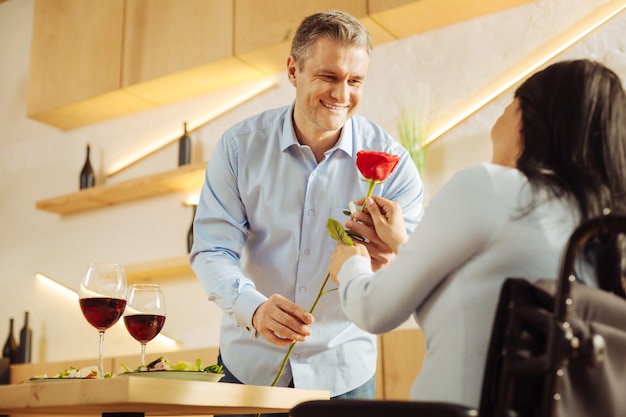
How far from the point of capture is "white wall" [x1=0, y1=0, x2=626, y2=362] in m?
3.49

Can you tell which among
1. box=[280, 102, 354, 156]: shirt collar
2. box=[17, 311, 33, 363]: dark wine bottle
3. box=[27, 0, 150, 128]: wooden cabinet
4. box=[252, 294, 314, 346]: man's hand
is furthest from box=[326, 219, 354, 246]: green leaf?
box=[17, 311, 33, 363]: dark wine bottle

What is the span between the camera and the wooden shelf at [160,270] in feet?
13.7

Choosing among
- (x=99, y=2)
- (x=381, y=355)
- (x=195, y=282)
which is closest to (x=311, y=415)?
(x=381, y=355)

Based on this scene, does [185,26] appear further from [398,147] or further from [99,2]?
[398,147]

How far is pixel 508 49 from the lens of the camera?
11.4ft

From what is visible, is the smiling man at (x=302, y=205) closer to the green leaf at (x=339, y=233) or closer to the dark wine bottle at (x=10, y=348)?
the green leaf at (x=339, y=233)

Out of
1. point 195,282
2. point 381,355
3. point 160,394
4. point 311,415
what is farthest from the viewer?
point 195,282

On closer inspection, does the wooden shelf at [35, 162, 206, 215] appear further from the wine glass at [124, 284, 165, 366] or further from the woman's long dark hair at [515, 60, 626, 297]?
the woman's long dark hair at [515, 60, 626, 297]

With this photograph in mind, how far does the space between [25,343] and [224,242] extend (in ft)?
10.6

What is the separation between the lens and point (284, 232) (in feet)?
6.75

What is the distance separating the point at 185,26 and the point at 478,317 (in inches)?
139

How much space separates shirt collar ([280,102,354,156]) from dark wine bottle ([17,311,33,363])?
3.23 metres

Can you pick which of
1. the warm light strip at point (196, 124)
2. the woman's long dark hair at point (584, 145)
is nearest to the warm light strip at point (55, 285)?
the warm light strip at point (196, 124)

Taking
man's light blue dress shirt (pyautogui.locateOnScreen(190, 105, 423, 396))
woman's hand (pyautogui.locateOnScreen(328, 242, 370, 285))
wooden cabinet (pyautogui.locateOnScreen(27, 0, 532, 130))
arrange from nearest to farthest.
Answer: woman's hand (pyautogui.locateOnScreen(328, 242, 370, 285)) → man's light blue dress shirt (pyautogui.locateOnScreen(190, 105, 423, 396)) → wooden cabinet (pyautogui.locateOnScreen(27, 0, 532, 130))
